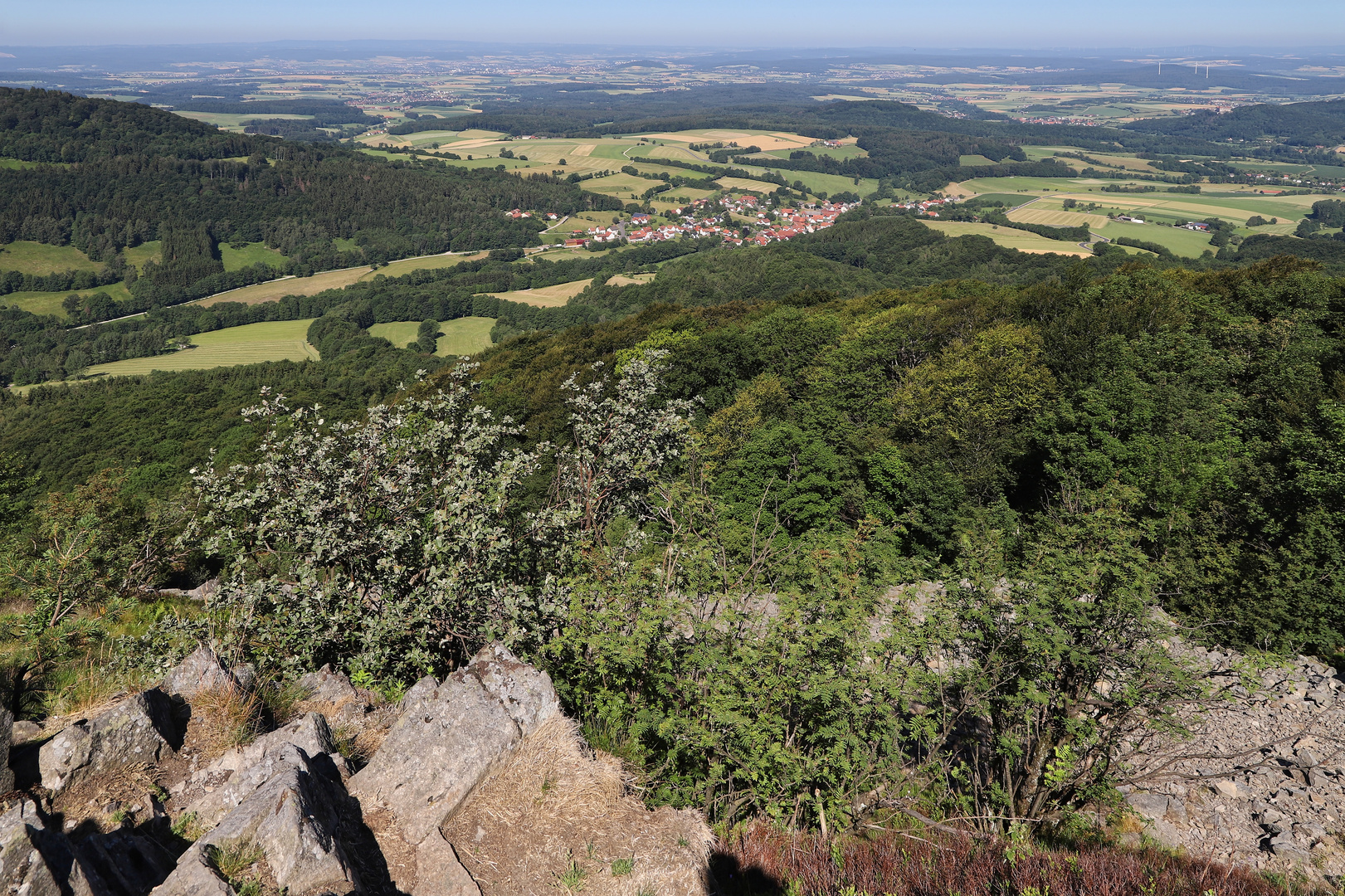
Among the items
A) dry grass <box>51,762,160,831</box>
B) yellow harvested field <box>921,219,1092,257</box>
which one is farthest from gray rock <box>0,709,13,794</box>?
yellow harvested field <box>921,219,1092,257</box>

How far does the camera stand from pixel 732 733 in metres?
9.72

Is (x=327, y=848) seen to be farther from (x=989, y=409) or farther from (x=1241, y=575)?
(x=989, y=409)

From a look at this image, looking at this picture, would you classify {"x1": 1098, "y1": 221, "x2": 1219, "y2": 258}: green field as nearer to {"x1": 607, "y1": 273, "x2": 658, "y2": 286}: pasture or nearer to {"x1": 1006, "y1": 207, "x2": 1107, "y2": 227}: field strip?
{"x1": 1006, "y1": 207, "x2": 1107, "y2": 227}: field strip

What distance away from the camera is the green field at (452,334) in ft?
388

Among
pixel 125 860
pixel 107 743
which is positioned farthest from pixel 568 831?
pixel 107 743

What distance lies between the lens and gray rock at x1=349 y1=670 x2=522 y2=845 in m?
8.62

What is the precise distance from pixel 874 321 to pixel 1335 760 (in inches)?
1642

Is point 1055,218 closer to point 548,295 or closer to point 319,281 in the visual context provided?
point 548,295

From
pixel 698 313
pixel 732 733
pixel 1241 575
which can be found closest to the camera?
pixel 732 733

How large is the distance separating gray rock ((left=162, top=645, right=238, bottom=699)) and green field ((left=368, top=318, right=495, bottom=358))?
106172 mm

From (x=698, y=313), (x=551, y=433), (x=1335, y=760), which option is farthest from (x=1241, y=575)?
(x=698, y=313)

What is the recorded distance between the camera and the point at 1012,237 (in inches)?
5689

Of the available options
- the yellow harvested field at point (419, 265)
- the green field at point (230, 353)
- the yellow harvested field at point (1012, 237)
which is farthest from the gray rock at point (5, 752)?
the yellow harvested field at point (419, 265)

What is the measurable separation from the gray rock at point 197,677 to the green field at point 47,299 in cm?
19726
